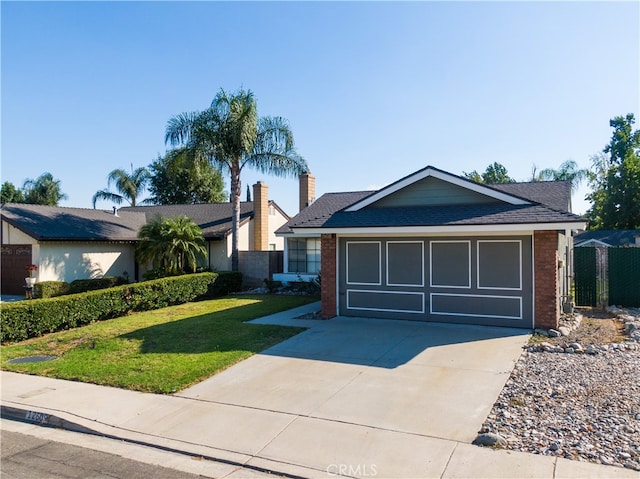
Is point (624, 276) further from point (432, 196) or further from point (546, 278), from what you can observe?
point (432, 196)

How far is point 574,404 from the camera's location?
6.19 meters

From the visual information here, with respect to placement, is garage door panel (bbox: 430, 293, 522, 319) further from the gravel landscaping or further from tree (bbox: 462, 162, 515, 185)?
tree (bbox: 462, 162, 515, 185)

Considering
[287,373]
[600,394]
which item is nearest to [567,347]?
[600,394]

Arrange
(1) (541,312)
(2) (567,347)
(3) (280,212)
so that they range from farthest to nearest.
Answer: (3) (280,212) < (1) (541,312) < (2) (567,347)

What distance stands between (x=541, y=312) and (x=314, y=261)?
11.3m

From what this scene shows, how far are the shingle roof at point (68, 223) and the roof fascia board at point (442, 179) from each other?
1338 cm

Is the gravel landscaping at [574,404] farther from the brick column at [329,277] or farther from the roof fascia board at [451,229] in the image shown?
the brick column at [329,277]

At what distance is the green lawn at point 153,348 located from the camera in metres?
8.08

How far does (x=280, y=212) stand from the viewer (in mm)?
26172

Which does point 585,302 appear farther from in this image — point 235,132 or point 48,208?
point 48,208

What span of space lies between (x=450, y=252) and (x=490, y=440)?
710 cm

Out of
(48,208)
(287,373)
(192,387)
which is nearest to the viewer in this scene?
(192,387)

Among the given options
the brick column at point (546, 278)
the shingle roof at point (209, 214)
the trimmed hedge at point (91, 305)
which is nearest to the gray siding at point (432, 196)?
the brick column at point (546, 278)

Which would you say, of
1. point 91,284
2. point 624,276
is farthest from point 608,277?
point 91,284
